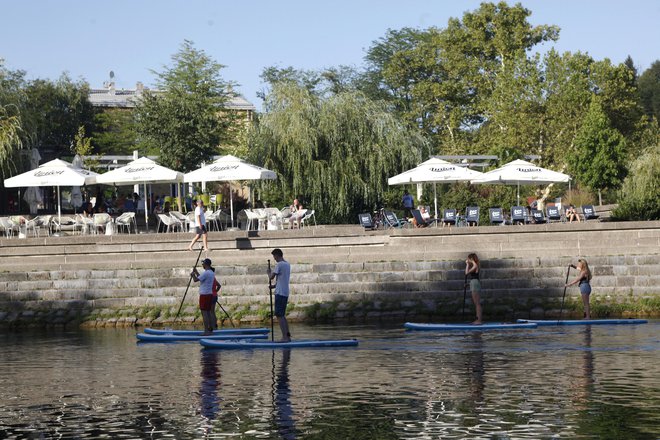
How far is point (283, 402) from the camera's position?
16.2 m

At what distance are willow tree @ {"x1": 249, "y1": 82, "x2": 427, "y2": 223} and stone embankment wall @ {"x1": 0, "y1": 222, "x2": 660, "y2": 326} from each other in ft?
31.6

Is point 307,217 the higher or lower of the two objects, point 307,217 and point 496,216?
the higher

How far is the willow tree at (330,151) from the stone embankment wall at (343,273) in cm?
965

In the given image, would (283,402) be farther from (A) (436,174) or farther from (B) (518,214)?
(A) (436,174)

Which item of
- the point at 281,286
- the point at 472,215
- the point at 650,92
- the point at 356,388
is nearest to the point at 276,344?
the point at 281,286

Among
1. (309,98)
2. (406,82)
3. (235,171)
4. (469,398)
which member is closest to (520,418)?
Result: (469,398)

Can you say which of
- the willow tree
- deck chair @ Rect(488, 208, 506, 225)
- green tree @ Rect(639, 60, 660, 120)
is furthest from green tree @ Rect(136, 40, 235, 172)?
green tree @ Rect(639, 60, 660, 120)

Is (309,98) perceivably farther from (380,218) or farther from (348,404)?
(348,404)

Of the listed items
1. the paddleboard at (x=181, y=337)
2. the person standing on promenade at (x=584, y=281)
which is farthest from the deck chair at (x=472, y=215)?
the paddleboard at (x=181, y=337)

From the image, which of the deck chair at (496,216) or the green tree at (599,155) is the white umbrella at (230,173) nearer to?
the deck chair at (496,216)

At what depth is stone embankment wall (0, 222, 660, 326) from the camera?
30266 mm

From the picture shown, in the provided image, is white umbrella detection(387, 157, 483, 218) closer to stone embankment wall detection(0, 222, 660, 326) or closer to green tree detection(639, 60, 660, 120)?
stone embankment wall detection(0, 222, 660, 326)

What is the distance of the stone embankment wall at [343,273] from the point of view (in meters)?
30.3

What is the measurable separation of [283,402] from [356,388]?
5.10 feet
